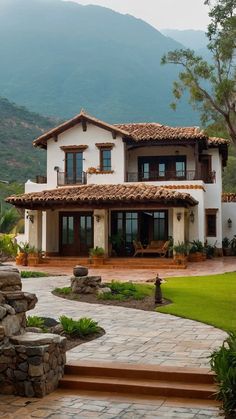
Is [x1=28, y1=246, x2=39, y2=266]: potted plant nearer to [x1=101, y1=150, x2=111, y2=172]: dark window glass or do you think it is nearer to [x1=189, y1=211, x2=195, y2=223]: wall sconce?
[x1=101, y1=150, x2=111, y2=172]: dark window glass

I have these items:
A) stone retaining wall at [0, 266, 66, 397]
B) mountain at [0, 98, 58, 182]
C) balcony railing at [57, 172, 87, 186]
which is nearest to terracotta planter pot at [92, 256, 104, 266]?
balcony railing at [57, 172, 87, 186]

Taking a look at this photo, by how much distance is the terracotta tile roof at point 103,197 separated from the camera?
80.7 feet

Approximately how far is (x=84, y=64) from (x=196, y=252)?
369 feet

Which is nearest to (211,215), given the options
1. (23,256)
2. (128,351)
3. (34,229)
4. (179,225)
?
(179,225)

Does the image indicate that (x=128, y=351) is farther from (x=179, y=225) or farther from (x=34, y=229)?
(x=34, y=229)

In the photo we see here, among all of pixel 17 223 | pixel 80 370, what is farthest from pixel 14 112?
pixel 80 370

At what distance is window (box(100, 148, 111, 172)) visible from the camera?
29719 mm

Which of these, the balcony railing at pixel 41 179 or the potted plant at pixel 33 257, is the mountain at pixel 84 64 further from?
the potted plant at pixel 33 257

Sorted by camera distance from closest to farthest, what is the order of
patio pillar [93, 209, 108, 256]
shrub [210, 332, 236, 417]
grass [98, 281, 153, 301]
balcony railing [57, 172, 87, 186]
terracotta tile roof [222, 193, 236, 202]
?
shrub [210, 332, 236, 417] → grass [98, 281, 153, 301] → patio pillar [93, 209, 108, 256] → balcony railing [57, 172, 87, 186] → terracotta tile roof [222, 193, 236, 202]

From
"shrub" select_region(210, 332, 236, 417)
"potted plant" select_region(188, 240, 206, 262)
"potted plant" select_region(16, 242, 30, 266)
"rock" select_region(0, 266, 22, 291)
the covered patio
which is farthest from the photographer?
"potted plant" select_region(188, 240, 206, 262)

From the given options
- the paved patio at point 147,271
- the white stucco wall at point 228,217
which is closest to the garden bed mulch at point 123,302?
the paved patio at point 147,271

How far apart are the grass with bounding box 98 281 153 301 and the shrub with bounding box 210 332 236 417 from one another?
763cm

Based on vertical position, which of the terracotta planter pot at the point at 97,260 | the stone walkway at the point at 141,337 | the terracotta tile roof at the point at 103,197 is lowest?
the stone walkway at the point at 141,337

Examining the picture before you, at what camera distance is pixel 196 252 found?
27.4 m
